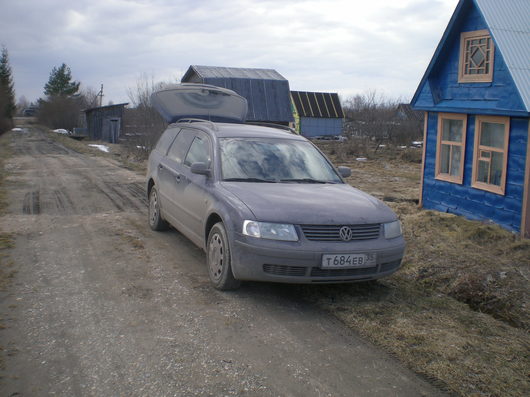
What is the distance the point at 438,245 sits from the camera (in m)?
7.79

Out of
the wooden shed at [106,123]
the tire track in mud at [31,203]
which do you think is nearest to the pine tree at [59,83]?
the wooden shed at [106,123]

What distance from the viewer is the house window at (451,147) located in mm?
11203

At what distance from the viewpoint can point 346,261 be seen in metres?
5.00

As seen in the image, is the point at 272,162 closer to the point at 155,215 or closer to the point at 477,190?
the point at 155,215

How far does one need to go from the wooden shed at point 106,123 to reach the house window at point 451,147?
39.6m

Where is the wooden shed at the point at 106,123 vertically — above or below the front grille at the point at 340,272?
above

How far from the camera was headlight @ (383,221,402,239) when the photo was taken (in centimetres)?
539

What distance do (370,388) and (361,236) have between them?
183cm

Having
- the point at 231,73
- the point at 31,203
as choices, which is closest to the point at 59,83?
the point at 231,73

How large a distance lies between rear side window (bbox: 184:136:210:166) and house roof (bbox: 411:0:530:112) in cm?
551

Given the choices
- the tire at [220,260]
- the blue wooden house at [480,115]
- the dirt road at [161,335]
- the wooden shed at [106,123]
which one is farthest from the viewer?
the wooden shed at [106,123]

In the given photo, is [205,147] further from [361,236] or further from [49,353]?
[49,353]

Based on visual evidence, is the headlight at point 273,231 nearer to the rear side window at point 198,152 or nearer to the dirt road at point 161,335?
the dirt road at point 161,335

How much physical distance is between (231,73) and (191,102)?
79.9 feet
